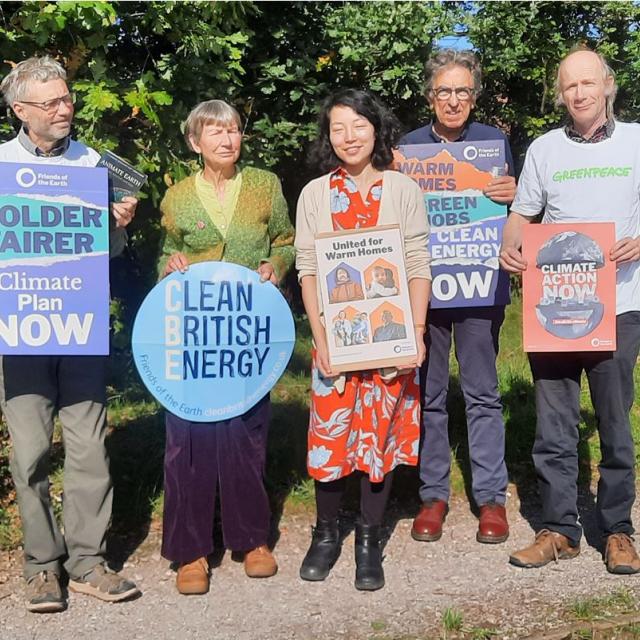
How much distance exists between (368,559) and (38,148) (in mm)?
2321

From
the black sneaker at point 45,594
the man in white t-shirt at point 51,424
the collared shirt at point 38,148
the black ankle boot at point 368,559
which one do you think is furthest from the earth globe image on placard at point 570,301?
the black sneaker at point 45,594

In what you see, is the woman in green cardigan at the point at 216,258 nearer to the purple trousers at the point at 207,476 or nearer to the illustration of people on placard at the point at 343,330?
the purple trousers at the point at 207,476

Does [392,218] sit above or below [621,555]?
above

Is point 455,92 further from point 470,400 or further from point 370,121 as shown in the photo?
point 470,400

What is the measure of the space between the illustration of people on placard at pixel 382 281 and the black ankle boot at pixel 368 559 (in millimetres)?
1097

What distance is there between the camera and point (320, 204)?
4.36 m

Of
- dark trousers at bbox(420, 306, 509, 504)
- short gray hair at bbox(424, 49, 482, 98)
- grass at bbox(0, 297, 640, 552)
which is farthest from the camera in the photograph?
grass at bbox(0, 297, 640, 552)

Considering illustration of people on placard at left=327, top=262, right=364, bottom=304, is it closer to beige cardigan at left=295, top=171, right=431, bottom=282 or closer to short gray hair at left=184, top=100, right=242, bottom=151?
beige cardigan at left=295, top=171, right=431, bottom=282

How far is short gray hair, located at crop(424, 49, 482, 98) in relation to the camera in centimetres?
472

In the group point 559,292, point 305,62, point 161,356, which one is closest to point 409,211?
point 559,292

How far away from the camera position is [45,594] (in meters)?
4.25

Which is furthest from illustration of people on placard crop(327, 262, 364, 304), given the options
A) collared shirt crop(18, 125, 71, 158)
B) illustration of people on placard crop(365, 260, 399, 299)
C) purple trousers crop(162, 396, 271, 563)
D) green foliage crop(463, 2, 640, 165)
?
green foliage crop(463, 2, 640, 165)

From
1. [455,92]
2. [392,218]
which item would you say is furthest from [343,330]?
[455,92]

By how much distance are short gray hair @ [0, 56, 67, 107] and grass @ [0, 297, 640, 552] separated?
2202 mm
